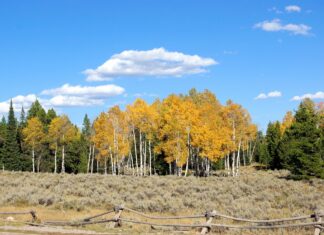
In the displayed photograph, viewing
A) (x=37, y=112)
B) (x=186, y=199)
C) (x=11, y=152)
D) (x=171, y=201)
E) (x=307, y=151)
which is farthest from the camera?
(x=37, y=112)

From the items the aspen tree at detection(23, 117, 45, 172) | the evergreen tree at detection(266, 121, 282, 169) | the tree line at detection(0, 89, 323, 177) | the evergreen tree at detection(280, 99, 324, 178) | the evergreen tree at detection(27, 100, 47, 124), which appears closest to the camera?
the evergreen tree at detection(280, 99, 324, 178)

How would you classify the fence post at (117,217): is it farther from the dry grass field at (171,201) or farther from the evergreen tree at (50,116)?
the evergreen tree at (50,116)

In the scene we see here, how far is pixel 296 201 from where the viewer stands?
24.5 metres

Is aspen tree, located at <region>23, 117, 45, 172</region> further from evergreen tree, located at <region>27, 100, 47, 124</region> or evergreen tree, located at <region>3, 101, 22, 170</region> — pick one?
evergreen tree, located at <region>27, 100, 47, 124</region>

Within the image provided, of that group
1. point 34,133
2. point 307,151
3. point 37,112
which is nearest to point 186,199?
point 307,151

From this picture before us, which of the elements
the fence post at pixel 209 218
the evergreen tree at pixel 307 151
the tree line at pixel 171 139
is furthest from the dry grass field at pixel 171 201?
the tree line at pixel 171 139

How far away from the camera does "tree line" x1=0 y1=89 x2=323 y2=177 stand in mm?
43656

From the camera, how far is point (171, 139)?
5241 cm

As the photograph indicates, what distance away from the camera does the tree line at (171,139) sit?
143 ft

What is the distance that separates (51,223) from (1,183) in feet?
66.3

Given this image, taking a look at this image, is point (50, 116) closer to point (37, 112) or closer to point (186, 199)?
point (37, 112)

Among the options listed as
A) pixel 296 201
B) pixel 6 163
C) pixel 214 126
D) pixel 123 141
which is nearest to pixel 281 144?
pixel 214 126

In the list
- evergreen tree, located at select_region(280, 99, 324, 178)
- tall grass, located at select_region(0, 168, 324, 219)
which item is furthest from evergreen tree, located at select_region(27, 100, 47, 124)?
evergreen tree, located at select_region(280, 99, 324, 178)

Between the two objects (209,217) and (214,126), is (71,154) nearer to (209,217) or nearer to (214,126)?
(214,126)
